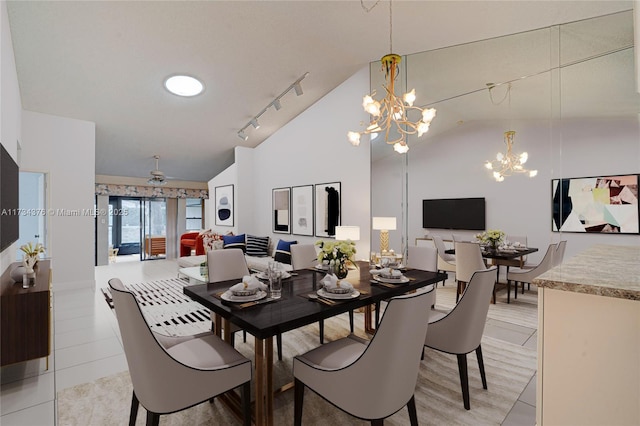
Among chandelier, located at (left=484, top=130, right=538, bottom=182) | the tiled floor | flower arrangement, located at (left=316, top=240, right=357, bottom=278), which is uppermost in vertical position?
chandelier, located at (left=484, top=130, right=538, bottom=182)

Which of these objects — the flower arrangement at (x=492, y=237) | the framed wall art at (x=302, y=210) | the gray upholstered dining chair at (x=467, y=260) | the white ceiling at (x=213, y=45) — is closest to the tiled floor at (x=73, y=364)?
the gray upholstered dining chair at (x=467, y=260)

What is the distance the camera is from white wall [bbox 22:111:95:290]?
4469 millimetres

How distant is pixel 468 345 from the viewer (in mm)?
1917

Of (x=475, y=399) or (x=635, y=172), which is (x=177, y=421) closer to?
(x=475, y=399)

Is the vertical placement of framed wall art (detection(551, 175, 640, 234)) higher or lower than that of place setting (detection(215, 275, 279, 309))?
higher

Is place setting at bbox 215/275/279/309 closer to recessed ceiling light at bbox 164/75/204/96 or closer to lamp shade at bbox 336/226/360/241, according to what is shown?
lamp shade at bbox 336/226/360/241

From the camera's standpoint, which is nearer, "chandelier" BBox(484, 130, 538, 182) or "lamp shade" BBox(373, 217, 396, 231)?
"chandelier" BBox(484, 130, 538, 182)

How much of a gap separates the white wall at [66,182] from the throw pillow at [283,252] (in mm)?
3097

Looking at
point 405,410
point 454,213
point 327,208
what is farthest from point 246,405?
point 327,208

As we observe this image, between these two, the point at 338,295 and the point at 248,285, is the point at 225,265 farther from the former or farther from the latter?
the point at 338,295

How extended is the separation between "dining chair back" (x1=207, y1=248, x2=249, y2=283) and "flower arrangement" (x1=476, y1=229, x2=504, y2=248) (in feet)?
8.77

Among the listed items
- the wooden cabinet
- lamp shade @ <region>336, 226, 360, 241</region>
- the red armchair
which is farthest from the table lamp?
Result: the red armchair

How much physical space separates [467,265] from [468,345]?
187 cm

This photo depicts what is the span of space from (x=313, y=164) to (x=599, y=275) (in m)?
4.27
